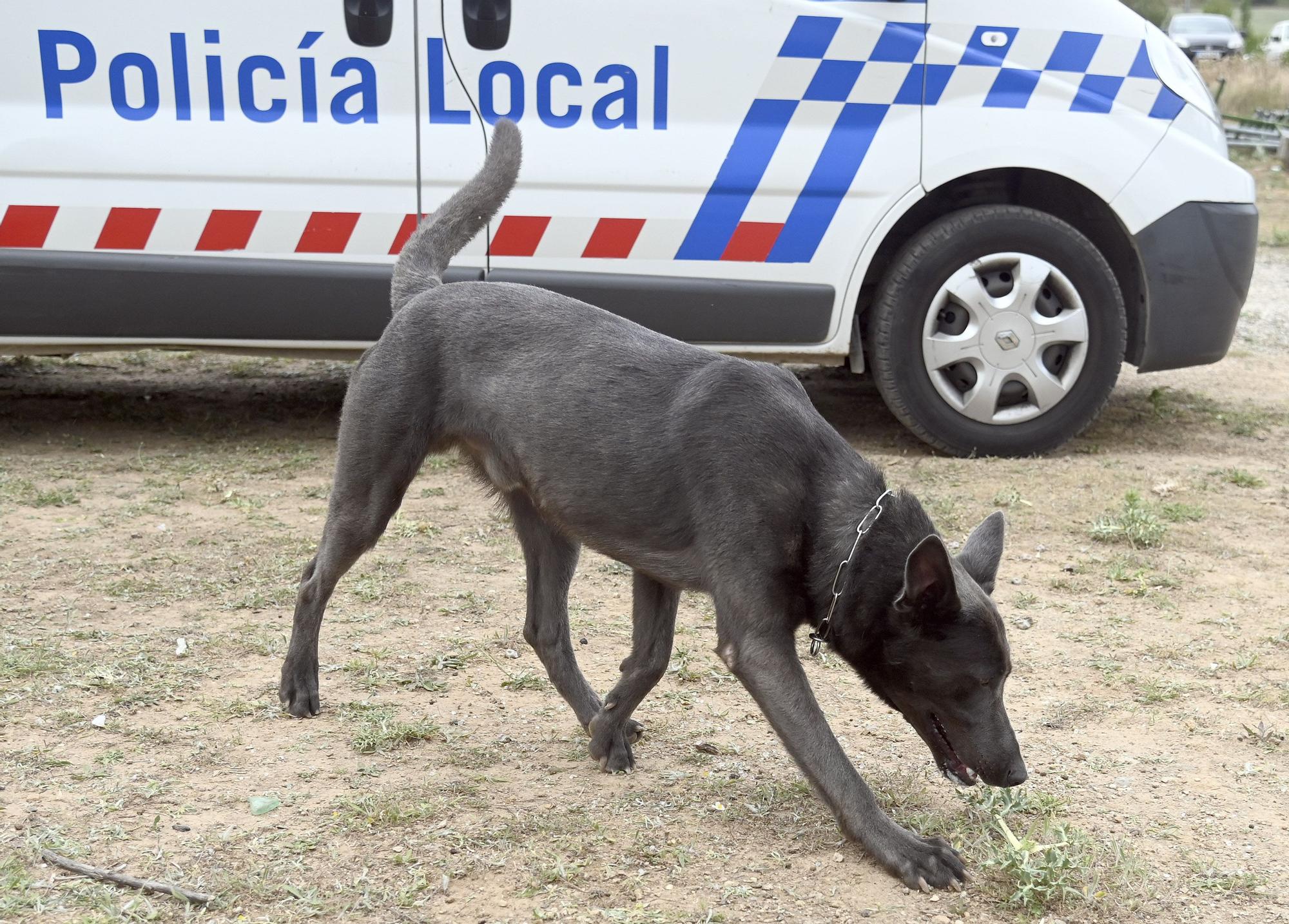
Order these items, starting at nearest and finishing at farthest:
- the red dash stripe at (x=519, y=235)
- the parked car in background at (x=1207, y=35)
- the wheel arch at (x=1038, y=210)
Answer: the red dash stripe at (x=519, y=235) → the wheel arch at (x=1038, y=210) → the parked car in background at (x=1207, y=35)

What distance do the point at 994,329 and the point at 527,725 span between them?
3.12 meters

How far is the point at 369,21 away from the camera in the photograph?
5.34m

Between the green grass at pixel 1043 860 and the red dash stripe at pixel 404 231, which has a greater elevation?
the red dash stripe at pixel 404 231

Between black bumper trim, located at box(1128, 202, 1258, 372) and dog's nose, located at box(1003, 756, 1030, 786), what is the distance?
11.5 feet

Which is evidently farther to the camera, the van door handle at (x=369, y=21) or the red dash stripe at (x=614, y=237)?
the red dash stripe at (x=614, y=237)

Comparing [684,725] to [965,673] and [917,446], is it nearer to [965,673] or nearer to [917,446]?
[965,673]

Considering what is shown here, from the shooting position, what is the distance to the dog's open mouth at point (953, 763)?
301 centimetres

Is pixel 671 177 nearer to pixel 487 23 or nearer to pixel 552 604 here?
pixel 487 23

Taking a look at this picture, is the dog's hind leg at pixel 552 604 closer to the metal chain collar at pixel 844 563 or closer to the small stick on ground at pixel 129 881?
the metal chain collar at pixel 844 563

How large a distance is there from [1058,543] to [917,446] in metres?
1.28

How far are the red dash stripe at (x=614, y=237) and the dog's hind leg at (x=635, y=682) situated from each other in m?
2.52

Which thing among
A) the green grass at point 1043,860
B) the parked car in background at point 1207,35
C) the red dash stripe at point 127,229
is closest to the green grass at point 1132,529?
the green grass at point 1043,860

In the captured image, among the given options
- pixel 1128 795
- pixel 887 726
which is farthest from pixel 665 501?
pixel 1128 795

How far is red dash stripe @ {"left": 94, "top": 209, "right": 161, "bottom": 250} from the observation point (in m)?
5.43
